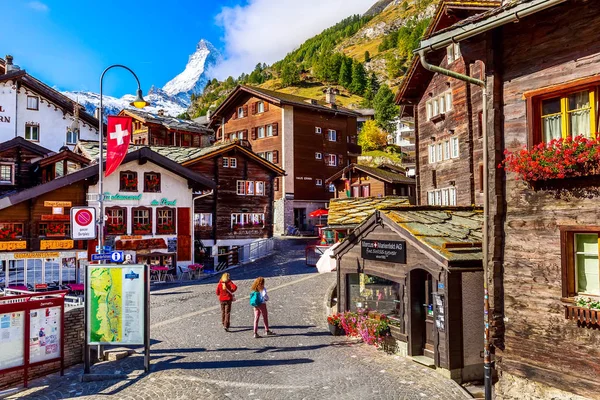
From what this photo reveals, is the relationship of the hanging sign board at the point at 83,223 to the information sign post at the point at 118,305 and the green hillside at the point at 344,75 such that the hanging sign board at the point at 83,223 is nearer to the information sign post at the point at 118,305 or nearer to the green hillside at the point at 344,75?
the information sign post at the point at 118,305

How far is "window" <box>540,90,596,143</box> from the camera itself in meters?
9.05

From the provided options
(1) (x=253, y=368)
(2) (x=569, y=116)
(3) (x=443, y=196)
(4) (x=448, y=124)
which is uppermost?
(4) (x=448, y=124)

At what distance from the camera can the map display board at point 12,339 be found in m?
11.4

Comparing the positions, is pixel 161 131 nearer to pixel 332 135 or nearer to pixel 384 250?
pixel 332 135

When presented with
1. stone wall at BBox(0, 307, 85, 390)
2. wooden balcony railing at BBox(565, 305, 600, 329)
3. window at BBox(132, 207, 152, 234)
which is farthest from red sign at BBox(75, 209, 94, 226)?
wooden balcony railing at BBox(565, 305, 600, 329)

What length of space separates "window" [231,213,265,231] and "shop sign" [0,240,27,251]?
1409 cm

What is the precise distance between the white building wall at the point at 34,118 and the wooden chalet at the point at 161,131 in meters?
6.46

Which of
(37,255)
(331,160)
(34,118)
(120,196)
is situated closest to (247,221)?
(120,196)

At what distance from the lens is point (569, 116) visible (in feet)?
30.7

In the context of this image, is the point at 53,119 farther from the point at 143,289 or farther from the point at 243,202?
the point at 143,289

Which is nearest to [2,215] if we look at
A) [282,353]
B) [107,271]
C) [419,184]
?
[107,271]

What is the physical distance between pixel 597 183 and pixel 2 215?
24.7 metres

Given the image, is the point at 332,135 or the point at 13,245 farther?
the point at 332,135

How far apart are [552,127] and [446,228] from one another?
4.53 metres
